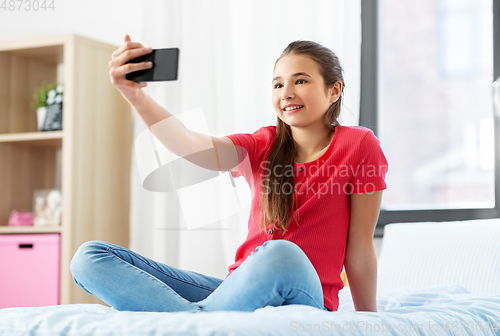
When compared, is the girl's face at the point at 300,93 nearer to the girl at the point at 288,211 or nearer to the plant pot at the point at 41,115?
the girl at the point at 288,211


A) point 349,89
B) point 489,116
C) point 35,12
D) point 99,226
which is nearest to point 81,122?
point 99,226

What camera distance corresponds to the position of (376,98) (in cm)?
216

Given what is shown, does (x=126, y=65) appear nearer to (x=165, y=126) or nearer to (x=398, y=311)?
(x=165, y=126)

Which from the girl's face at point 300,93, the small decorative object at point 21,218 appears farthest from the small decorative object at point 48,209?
the girl's face at point 300,93

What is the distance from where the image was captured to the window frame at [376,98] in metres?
2.05

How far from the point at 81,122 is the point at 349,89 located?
1083 millimetres

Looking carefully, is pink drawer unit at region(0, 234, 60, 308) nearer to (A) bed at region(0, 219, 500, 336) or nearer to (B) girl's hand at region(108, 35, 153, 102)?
(A) bed at region(0, 219, 500, 336)

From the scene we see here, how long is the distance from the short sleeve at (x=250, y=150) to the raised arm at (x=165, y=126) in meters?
0.02

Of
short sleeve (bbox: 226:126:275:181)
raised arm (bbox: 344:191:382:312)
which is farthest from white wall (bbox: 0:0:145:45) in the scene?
raised arm (bbox: 344:191:382:312)

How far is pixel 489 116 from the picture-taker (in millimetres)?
2135

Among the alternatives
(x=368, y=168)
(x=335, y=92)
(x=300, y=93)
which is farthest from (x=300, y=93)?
(x=368, y=168)

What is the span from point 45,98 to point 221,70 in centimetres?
76

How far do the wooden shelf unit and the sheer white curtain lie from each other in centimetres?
10

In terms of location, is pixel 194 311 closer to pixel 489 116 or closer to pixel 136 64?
pixel 136 64
